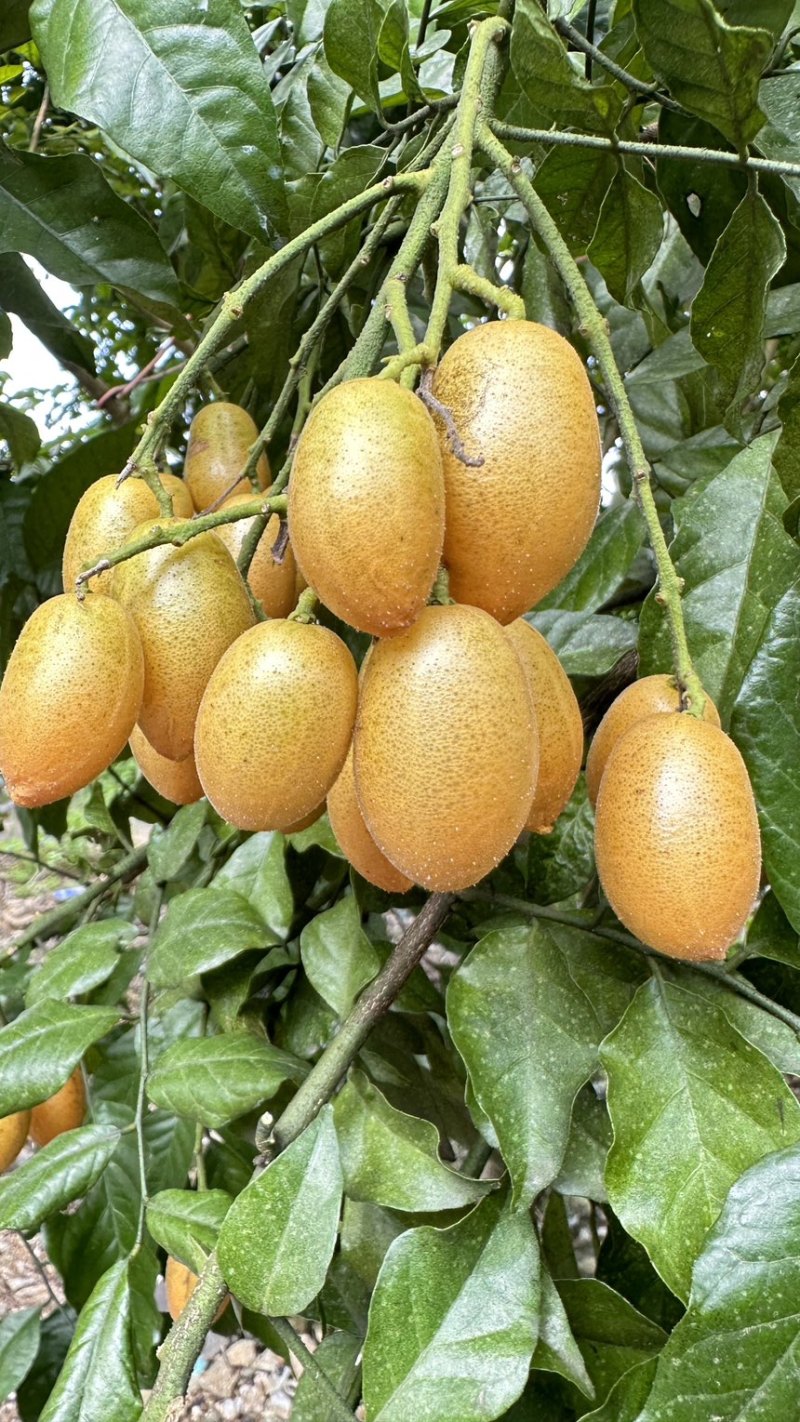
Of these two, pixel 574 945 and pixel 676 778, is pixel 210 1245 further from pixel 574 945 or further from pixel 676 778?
pixel 676 778

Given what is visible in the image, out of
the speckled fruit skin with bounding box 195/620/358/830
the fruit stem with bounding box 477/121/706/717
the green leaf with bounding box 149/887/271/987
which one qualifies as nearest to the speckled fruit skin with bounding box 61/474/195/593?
the speckled fruit skin with bounding box 195/620/358/830

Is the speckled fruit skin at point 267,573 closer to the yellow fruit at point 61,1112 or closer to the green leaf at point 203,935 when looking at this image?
the green leaf at point 203,935

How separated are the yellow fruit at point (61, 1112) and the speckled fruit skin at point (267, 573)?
0.58 meters

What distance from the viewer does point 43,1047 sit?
2.46 ft

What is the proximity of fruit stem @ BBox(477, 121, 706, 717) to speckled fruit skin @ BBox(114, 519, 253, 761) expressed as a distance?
198 millimetres

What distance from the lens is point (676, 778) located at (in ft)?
1.52

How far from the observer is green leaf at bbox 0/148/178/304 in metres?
0.73

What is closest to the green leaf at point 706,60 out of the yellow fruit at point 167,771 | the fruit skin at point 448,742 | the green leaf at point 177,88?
the green leaf at point 177,88

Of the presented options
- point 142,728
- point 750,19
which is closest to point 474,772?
point 142,728

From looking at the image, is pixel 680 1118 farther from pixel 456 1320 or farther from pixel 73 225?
pixel 73 225

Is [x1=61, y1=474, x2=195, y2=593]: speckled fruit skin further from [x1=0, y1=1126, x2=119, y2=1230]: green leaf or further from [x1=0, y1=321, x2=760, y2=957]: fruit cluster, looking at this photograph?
[x1=0, y1=1126, x2=119, y2=1230]: green leaf

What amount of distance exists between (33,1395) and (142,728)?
846 millimetres

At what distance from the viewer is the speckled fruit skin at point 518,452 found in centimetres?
41

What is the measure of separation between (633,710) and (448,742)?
6.3 inches
